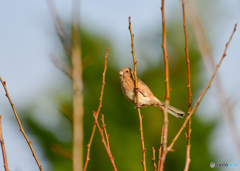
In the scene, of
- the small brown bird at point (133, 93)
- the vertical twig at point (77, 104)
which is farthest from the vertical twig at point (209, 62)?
the small brown bird at point (133, 93)

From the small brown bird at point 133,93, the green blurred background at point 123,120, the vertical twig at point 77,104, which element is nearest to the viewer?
the vertical twig at point 77,104

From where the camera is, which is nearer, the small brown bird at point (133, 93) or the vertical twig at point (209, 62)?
the vertical twig at point (209, 62)

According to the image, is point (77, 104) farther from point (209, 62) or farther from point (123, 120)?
point (123, 120)

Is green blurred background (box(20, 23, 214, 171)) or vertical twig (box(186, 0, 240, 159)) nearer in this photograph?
vertical twig (box(186, 0, 240, 159))

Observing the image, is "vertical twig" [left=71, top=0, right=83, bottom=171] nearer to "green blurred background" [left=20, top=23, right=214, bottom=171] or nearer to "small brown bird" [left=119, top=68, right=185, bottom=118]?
"small brown bird" [left=119, top=68, right=185, bottom=118]

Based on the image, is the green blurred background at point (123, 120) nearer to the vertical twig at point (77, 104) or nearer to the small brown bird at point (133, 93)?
the small brown bird at point (133, 93)

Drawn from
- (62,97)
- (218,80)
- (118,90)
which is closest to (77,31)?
(218,80)

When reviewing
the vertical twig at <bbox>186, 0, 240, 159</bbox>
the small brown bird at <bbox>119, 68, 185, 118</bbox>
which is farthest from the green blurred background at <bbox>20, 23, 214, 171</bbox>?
the vertical twig at <bbox>186, 0, 240, 159</bbox>

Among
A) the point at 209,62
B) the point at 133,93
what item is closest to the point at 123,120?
the point at 133,93

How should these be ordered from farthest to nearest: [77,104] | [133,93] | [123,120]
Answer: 1. [123,120]
2. [133,93]
3. [77,104]

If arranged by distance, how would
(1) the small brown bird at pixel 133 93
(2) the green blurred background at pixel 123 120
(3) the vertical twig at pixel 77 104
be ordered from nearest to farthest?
1. (3) the vertical twig at pixel 77 104
2. (1) the small brown bird at pixel 133 93
3. (2) the green blurred background at pixel 123 120

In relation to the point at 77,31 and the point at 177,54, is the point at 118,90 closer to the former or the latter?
the point at 177,54
